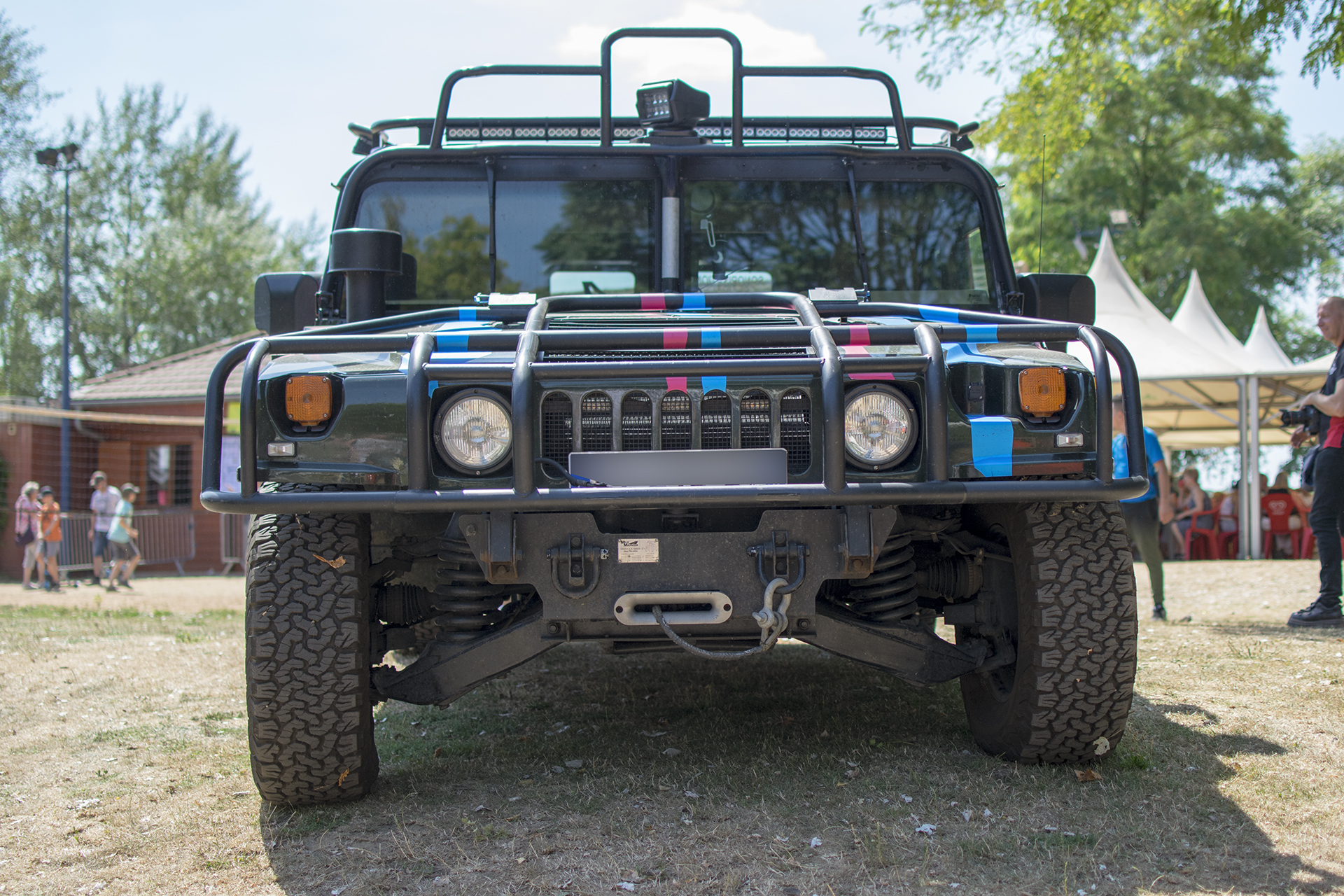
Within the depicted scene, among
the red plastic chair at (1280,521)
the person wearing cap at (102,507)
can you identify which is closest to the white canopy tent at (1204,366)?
the red plastic chair at (1280,521)

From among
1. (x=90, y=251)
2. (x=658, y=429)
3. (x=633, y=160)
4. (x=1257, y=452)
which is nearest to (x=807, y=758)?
(x=658, y=429)

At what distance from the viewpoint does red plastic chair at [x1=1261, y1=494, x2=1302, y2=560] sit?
43.9ft

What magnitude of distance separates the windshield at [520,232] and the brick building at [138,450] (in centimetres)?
1640

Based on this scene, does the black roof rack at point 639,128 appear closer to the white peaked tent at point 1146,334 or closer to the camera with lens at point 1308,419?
the camera with lens at point 1308,419

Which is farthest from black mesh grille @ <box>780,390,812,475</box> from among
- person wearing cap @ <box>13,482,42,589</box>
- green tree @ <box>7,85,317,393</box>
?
green tree @ <box>7,85,317,393</box>

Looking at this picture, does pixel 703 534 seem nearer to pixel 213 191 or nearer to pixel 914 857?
pixel 914 857

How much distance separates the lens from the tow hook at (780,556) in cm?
281

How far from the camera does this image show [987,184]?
4566 millimetres

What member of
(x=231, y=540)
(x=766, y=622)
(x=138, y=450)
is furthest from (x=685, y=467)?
(x=138, y=450)

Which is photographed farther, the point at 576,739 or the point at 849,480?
the point at 576,739

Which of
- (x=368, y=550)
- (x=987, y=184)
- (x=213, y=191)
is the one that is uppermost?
(x=213, y=191)

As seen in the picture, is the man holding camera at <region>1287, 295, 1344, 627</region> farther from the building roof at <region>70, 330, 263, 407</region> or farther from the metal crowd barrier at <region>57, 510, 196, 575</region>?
the metal crowd barrier at <region>57, 510, 196, 575</region>

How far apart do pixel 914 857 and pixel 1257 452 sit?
42.2ft

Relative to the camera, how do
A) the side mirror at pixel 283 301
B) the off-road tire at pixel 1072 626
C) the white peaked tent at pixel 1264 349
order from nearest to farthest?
the off-road tire at pixel 1072 626 → the side mirror at pixel 283 301 → the white peaked tent at pixel 1264 349
